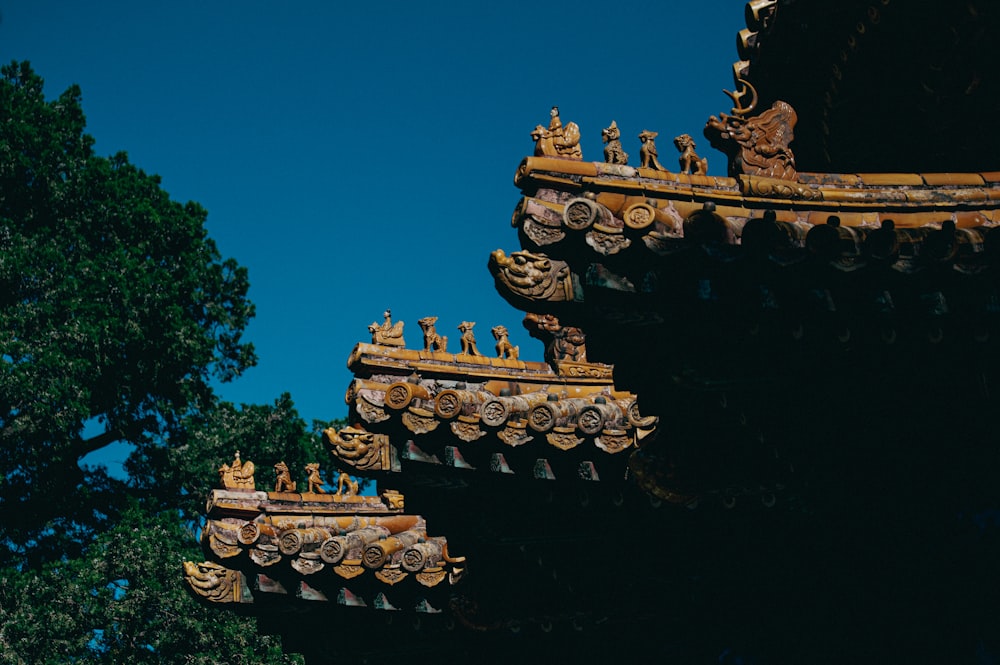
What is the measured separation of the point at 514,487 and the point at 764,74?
3307 mm

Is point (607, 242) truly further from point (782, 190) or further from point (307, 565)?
point (307, 565)

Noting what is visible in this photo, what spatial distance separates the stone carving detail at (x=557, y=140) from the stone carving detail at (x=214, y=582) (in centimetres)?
616

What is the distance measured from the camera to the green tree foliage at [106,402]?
21.1 m

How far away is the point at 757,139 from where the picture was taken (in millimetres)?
6418

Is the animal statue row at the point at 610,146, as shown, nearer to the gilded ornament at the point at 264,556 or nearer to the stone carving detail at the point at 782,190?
the stone carving detail at the point at 782,190

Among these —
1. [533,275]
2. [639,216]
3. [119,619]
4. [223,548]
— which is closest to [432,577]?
[223,548]

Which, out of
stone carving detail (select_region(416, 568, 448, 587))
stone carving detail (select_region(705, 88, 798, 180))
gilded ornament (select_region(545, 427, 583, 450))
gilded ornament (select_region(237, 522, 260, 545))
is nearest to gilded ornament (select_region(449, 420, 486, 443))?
gilded ornament (select_region(545, 427, 583, 450))

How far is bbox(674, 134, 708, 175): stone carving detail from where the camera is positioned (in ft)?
20.2

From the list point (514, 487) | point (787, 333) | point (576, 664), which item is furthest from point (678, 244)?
point (576, 664)

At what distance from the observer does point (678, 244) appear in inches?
214

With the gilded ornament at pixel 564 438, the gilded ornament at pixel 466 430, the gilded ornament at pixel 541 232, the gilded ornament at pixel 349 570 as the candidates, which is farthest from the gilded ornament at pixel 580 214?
the gilded ornament at pixel 349 570

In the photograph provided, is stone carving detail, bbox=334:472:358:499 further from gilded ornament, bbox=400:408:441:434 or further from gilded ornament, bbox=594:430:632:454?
gilded ornament, bbox=594:430:632:454

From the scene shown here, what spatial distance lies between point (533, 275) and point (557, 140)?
0.82 meters

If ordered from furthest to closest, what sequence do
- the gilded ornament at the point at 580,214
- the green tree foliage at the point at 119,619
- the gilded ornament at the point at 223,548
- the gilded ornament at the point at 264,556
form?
the green tree foliage at the point at 119,619
the gilded ornament at the point at 223,548
the gilded ornament at the point at 264,556
the gilded ornament at the point at 580,214
